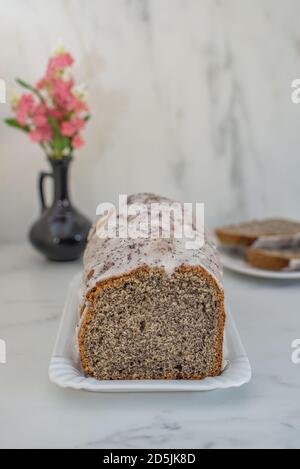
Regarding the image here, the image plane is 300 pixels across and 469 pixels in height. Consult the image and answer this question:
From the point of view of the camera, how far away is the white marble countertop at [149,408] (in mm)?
1111

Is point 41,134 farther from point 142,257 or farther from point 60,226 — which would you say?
point 142,257

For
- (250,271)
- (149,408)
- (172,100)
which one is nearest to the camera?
(149,408)

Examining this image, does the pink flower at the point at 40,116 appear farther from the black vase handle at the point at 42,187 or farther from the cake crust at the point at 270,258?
the cake crust at the point at 270,258

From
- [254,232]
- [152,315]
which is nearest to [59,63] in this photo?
[254,232]

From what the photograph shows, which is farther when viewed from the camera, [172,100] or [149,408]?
[172,100]

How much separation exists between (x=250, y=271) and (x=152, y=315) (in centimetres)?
65

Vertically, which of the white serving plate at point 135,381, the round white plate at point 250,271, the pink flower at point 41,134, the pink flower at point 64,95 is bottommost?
the white serving plate at point 135,381

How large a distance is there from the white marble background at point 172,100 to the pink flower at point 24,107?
0.78 feet

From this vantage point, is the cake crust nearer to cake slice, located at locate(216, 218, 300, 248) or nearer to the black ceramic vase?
cake slice, located at locate(216, 218, 300, 248)

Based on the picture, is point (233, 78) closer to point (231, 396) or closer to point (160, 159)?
point (160, 159)

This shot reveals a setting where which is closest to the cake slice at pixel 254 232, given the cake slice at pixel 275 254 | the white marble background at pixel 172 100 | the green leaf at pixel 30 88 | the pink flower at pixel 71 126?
the cake slice at pixel 275 254

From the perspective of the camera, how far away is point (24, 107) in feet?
6.10

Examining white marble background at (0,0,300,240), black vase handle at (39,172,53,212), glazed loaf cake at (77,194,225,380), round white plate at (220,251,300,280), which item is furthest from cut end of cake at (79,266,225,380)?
white marble background at (0,0,300,240)

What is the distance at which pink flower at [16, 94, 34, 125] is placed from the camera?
6.09 feet
